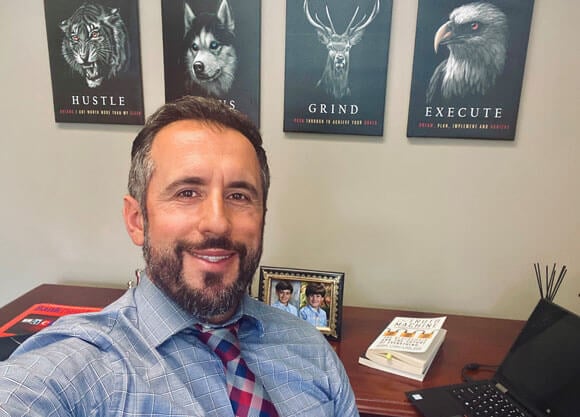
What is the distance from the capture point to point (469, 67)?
123 cm

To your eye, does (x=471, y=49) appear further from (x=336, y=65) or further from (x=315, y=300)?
(x=315, y=300)

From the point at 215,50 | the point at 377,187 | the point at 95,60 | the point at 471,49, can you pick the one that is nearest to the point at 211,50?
the point at 215,50

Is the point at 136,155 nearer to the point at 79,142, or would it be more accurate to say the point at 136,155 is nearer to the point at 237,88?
the point at 237,88

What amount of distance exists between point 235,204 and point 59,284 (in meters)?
1.24

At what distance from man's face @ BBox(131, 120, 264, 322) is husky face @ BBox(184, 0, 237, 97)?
0.65m

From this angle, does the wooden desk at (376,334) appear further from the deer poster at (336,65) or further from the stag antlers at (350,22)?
the stag antlers at (350,22)

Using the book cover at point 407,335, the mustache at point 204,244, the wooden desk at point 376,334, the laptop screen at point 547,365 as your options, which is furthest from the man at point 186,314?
the laptop screen at point 547,365

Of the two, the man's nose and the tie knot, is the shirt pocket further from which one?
the man's nose

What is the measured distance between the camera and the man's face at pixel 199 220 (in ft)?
2.31

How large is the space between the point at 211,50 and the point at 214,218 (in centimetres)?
87

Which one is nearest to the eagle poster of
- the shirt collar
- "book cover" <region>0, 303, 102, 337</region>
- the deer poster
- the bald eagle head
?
the bald eagle head

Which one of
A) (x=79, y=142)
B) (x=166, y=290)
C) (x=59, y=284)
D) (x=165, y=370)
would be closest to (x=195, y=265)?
(x=166, y=290)

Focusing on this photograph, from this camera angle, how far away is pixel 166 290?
728 millimetres

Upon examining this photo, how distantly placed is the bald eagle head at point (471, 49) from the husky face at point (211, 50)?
2.32ft
